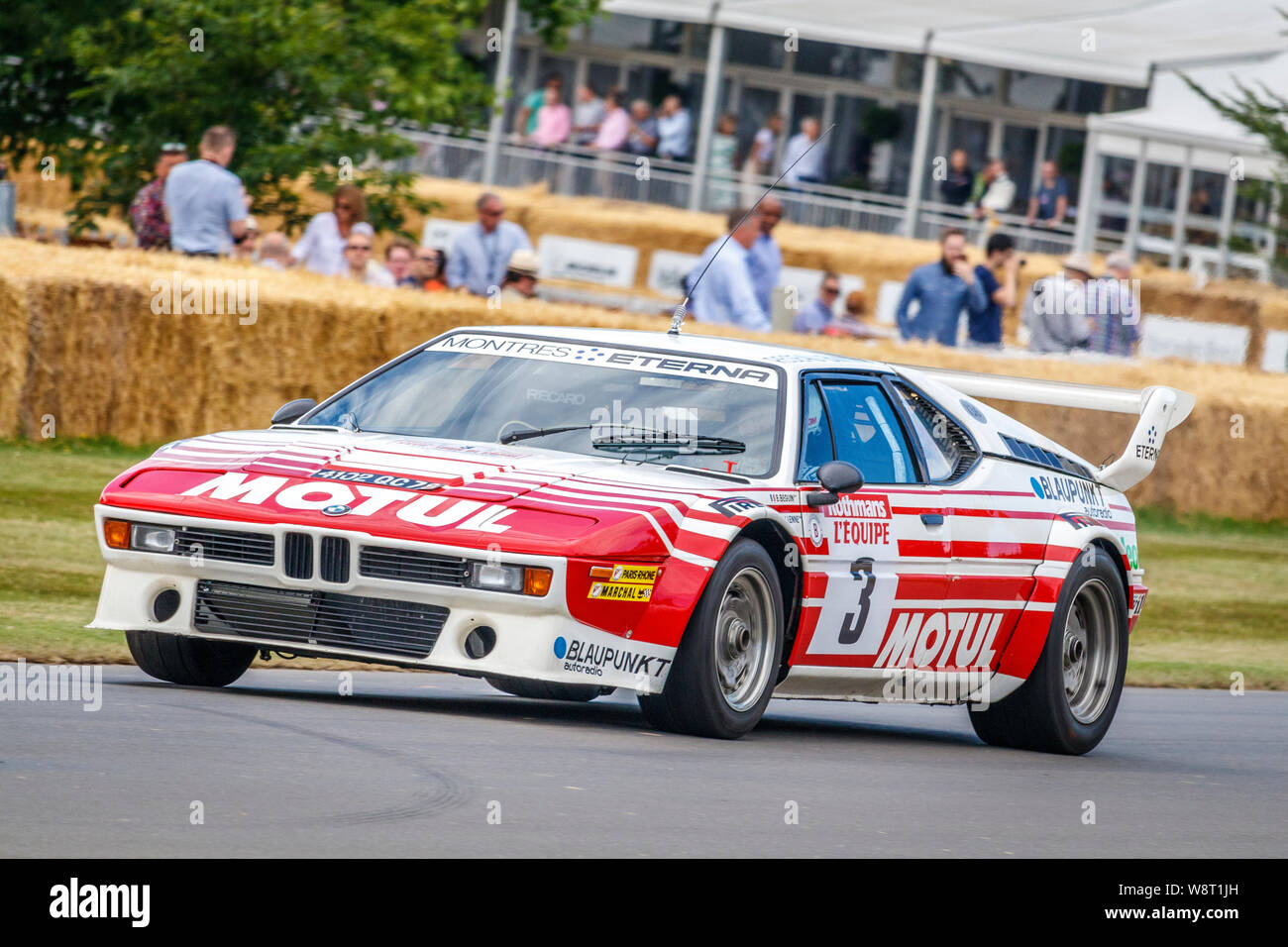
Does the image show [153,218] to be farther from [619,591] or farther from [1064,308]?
[619,591]

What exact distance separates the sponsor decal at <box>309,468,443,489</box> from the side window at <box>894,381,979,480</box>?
7.58 ft

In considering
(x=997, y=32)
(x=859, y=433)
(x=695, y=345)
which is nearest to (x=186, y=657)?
(x=695, y=345)

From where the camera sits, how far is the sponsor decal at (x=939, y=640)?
8.71 meters

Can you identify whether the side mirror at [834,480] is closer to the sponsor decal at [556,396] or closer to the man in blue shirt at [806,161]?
the sponsor decal at [556,396]

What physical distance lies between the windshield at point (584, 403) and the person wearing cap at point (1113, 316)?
11101 mm

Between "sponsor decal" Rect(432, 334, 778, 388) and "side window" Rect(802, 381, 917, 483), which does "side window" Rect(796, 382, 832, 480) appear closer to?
"side window" Rect(802, 381, 917, 483)

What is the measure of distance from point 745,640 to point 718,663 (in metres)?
0.17

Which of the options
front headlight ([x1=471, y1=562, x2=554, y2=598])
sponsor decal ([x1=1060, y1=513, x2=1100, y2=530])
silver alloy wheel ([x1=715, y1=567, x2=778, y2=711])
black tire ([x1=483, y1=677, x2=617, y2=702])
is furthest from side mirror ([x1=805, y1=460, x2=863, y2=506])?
sponsor decal ([x1=1060, y1=513, x2=1100, y2=530])

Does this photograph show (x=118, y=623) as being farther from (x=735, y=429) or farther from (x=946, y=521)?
(x=946, y=521)

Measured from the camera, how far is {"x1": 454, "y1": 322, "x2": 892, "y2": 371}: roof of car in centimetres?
879

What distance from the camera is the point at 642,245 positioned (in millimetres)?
32469

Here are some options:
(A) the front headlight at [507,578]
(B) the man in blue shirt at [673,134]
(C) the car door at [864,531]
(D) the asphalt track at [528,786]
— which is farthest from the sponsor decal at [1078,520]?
(B) the man in blue shirt at [673,134]

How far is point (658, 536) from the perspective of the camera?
7.46 m
